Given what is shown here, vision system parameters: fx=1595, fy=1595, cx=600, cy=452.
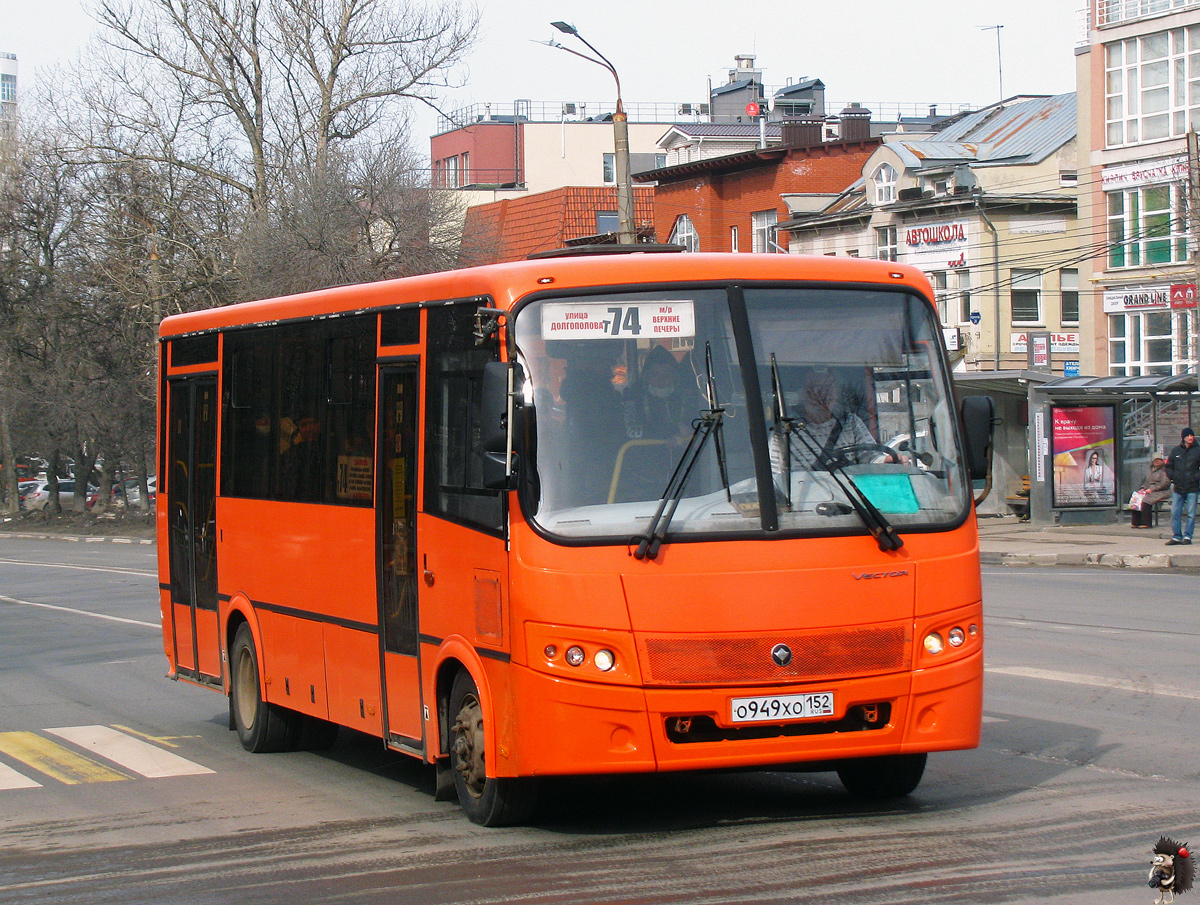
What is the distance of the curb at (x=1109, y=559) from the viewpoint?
23.7 meters

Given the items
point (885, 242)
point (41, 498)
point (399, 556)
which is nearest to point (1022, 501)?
point (885, 242)

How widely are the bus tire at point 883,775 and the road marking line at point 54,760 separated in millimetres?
4227

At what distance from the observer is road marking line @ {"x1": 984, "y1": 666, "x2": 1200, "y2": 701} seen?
10758 millimetres

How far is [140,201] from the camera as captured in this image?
1709 inches

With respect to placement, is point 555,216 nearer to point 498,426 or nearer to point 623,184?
point 623,184

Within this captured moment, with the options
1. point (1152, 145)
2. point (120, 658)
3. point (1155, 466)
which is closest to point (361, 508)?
point (120, 658)

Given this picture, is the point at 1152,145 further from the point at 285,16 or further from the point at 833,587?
the point at 833,587

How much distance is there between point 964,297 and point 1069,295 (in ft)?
11.3

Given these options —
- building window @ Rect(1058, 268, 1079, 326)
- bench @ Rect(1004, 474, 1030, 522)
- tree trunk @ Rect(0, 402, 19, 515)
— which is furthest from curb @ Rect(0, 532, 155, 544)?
building window @ Rect(1058, 268, 1079, 326)

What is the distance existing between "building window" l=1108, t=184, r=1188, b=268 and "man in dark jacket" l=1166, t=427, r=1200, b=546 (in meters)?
19.1

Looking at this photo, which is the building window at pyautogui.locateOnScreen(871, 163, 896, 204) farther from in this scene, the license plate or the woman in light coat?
the license plate

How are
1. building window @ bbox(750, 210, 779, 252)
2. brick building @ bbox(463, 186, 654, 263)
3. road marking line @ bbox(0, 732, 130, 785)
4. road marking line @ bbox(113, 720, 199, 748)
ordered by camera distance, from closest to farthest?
1. road marking line @ bbox(0, 732, 130, 785)
2. road marking line @ bbox(113, 720, 199, 748)
3. building window @ bbox(750, 210, 779, 252)
4. brick building @ bbox(463, 186, 654, 263)

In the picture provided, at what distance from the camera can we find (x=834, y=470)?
271 inches

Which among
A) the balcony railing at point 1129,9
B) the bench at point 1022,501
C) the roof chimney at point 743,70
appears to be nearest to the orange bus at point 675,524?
the bench at point 1022,501
